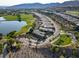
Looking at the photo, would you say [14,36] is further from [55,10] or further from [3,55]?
[55,10]

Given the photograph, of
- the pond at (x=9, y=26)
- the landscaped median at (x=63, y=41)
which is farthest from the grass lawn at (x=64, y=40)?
the pond at (x=9, y=26)

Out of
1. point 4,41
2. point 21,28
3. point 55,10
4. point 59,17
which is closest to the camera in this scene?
point 4,41

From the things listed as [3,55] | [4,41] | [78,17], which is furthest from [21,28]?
[78,17]

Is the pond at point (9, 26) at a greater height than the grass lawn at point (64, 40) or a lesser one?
greater

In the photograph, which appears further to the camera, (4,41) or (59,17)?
(59,17)

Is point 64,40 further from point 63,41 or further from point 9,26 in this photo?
point 9,26

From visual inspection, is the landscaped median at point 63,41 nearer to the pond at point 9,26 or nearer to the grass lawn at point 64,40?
the grass lawn at point 64,40

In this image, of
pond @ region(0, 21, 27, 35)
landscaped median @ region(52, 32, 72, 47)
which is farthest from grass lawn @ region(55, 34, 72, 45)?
pond @ region(0, 21, 27, 35)

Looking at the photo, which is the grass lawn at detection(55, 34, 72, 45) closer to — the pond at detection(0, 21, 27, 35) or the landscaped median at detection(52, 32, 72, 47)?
the landscaped median at detection(52, 32, 72, 47)
